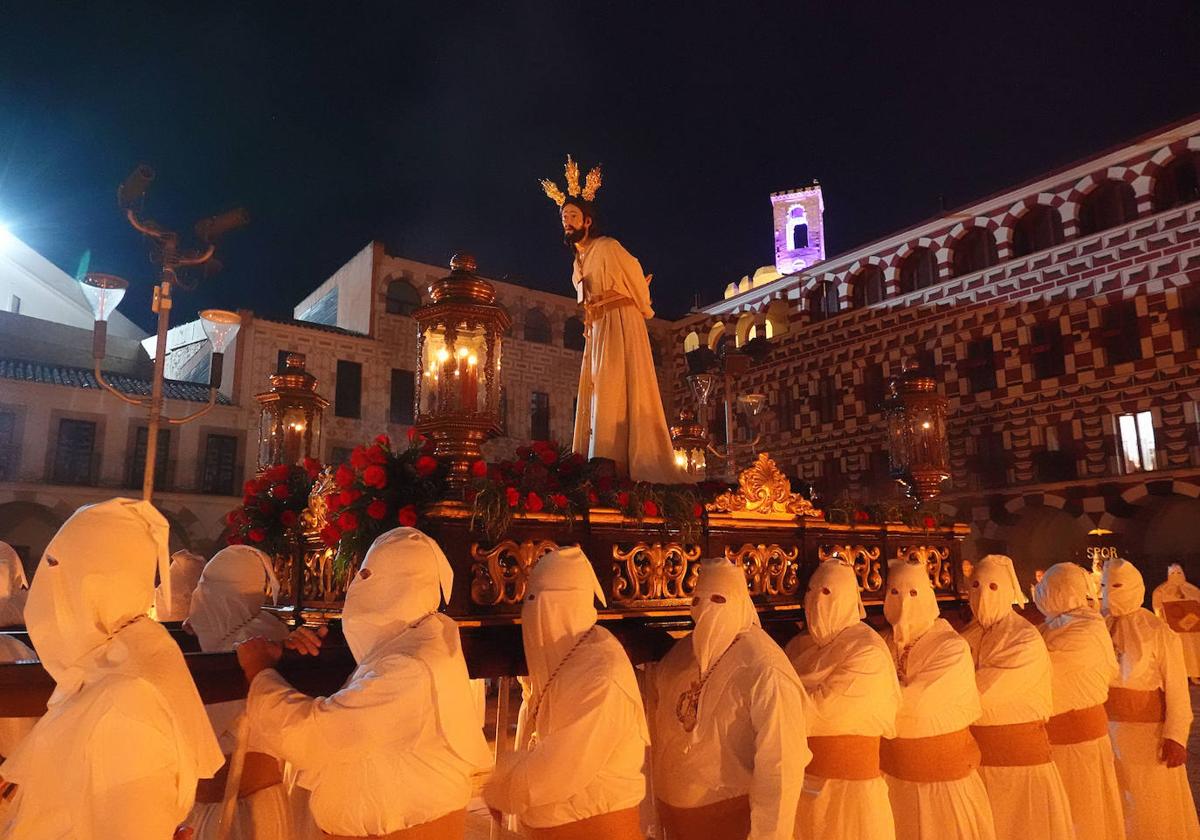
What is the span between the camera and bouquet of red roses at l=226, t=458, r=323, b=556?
19.3 feet

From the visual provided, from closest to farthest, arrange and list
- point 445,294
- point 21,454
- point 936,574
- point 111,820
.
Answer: point 111,820 < point 445,294 < point 936,574 < point 21,454

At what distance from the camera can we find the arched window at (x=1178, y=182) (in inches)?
694

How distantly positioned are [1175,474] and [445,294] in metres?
17.5

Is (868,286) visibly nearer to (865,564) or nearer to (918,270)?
(918,270)

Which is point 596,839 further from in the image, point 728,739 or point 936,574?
point 936,574

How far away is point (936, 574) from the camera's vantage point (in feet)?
24.2

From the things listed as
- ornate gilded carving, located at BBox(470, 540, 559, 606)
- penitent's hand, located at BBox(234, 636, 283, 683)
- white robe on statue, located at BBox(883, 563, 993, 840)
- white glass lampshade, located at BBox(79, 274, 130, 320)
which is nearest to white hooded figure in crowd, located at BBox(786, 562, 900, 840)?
white robe on statue, located at BBox(883, 563, 993, 840)

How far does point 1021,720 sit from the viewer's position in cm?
553

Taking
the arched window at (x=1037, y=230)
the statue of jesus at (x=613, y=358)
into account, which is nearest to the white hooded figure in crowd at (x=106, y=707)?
the statue of jesus at (x=613, y=358)

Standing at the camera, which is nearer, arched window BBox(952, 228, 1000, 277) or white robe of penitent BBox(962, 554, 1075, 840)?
white robe of penitent BBox(962, 554, 1075, 840)

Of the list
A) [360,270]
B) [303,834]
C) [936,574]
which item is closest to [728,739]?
[303,834]

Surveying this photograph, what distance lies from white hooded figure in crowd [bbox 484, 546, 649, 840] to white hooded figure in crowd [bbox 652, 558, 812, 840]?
0.43 metres

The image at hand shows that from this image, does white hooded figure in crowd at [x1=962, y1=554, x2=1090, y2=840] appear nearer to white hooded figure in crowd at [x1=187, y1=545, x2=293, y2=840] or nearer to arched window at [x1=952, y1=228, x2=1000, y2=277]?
white hooded figure in crowd at [x1=187, y1=545, x2=293, y2=840]

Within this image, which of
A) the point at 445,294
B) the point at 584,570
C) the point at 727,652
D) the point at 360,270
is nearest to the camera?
the point at 584,570
